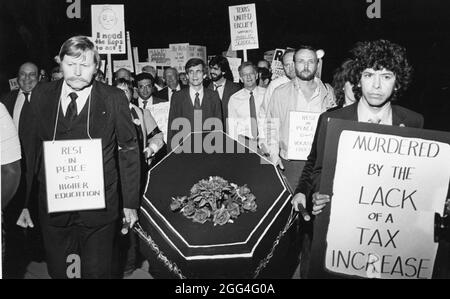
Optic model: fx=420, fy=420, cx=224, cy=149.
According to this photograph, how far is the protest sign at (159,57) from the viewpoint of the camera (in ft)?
26.2

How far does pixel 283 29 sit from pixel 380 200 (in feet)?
30.6

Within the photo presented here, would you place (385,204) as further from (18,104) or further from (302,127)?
(18,104)

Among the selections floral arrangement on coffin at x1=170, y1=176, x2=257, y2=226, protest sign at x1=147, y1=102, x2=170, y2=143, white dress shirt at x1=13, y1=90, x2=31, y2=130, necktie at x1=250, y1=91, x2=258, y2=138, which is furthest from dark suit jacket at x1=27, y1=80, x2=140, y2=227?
protest sign at x1=147, y1=102, x2=170, y2=143

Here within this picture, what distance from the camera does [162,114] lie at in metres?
4.98

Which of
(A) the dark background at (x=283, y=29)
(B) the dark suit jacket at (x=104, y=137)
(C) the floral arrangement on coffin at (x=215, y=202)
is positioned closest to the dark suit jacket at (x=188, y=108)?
(B) the dark suit jacket at (x=104, y=137)

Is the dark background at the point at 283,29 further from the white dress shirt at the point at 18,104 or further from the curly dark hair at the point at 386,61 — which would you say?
the curly dark hair at the point at 386,61

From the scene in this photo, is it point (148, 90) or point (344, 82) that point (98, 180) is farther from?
point (148, 90)

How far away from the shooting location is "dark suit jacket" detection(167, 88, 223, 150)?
15.2 ft

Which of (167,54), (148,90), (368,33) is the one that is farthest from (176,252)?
(368,33)

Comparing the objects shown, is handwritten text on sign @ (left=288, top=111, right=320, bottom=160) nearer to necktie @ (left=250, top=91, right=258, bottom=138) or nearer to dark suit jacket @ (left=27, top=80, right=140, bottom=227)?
necktie @ (left=250, top=91, right=258, bottom=138)

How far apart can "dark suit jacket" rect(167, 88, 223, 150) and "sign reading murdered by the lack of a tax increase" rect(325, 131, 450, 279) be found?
258 centimetres

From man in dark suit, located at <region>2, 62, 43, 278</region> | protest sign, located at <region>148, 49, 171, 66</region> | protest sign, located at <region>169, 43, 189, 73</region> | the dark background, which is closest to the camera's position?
man in dark suit, located at <region>2, 62, 43, 278</region>

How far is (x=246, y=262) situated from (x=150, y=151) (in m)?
1.60

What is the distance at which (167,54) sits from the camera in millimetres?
7953
